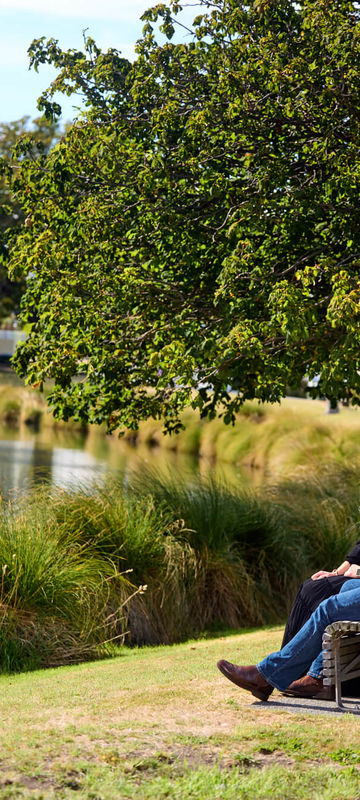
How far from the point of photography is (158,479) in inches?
518

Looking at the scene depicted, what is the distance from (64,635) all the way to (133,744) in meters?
4.55

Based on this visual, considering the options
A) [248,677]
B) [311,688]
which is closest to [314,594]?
[311,688]

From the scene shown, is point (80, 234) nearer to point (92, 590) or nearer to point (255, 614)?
point (92, 590)

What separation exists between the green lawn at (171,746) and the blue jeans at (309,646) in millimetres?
Answer: 208

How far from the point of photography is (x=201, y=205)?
31.6ft

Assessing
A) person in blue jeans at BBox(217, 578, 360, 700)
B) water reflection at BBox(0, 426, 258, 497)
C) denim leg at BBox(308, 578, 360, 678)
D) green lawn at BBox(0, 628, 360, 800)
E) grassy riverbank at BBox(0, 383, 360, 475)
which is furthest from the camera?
grassy riverbank at BBox(0, 383, 360, 475)

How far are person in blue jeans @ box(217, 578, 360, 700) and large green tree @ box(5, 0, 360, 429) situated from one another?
3.15 m

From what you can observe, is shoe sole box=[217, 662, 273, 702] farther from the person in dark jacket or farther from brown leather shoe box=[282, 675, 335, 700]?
the person in dark jacket

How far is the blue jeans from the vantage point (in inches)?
211

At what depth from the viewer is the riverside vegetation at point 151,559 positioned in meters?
9.00

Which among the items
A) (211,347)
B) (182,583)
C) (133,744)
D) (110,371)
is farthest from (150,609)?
(133,744)

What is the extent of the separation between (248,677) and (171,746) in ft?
3.29

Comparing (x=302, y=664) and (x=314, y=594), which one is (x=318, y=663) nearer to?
(x=302, y=664)

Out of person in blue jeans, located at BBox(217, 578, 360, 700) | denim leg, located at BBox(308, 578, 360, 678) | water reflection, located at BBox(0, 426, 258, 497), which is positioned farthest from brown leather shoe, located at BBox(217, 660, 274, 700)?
water reflection, located at BBox(0, 426, 258, 497)
